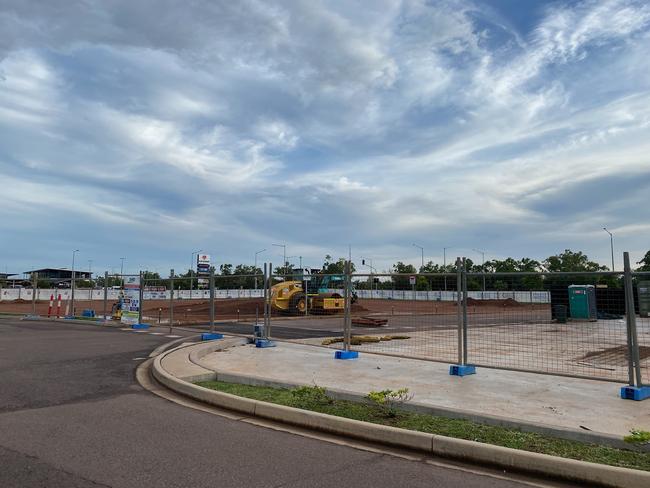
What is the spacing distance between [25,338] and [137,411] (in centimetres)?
1134

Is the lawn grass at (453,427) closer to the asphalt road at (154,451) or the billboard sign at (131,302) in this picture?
the asphalt road at (154,451)

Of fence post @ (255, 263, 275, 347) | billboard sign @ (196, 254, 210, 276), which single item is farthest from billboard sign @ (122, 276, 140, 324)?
billboard sign @ (196, 254, 210, 276)

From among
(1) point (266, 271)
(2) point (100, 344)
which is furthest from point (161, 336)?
(1) point (266, 271)

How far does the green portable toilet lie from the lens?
28.2ft

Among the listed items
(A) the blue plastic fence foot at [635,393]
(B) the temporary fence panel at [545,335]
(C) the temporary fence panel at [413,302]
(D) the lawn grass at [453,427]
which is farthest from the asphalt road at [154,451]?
(C) the temporary fence panel at [413,302]

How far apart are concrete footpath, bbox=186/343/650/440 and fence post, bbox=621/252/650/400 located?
21 centimetres

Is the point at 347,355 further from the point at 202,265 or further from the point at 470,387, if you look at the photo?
the point at 202,265

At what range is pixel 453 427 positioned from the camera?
238 inches

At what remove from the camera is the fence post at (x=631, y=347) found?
7.73 metres

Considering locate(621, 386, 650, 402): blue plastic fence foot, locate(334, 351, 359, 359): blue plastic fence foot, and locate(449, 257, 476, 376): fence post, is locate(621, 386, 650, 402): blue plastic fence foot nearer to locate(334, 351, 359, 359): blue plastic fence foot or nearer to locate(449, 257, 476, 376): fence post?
locate(449, 257, 476, 376): fence post

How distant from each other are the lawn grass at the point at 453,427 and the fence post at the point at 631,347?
9.56ft

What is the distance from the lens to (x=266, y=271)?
13805 millimetres

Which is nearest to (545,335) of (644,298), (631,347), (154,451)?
(644,298)

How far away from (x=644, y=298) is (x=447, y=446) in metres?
5.51
